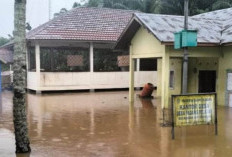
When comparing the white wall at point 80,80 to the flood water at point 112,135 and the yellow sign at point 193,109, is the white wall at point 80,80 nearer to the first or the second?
the flood water at point 112,135

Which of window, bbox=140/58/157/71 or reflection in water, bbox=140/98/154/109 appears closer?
reflection in water, bbox=140/98/154/109

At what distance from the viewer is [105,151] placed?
755 centimetres

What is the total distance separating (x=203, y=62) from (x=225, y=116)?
17.2ft

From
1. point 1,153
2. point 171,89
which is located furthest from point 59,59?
point 1,153

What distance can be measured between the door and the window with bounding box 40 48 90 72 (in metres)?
8.33

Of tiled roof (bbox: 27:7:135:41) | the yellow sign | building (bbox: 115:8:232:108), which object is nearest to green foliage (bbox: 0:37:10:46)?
tiled roof (bbox: 27:7:135:41)

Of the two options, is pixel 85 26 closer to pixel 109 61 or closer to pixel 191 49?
pixel 109 61

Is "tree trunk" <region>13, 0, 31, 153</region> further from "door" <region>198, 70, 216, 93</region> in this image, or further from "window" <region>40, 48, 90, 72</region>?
"window" <region>40, 48, 90, 72</region>

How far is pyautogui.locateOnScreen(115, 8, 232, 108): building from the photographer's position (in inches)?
545

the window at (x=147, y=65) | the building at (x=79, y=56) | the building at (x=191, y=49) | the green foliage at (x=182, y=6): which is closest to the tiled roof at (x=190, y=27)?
the building at (x=191, y=49)

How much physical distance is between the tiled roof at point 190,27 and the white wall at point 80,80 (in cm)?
824

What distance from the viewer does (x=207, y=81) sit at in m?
17.4

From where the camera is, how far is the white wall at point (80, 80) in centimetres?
2144

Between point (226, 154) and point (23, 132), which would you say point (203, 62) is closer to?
point (226, 154)
